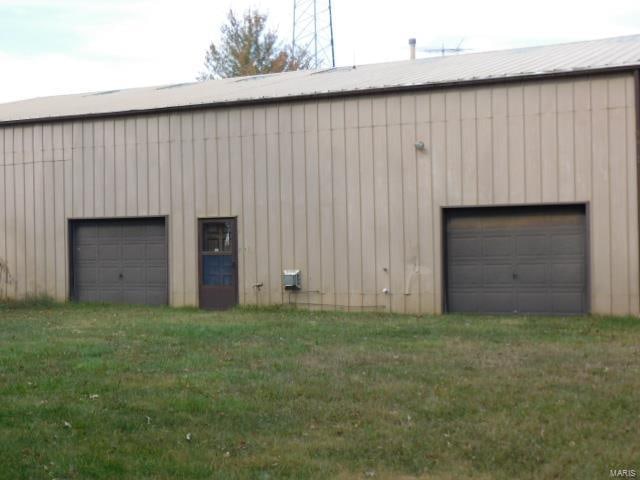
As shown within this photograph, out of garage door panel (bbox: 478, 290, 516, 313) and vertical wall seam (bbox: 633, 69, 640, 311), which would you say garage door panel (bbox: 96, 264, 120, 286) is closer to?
garage door panel (bbox: 478, 290, 516, 313)

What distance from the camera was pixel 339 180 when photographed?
18.5 metres

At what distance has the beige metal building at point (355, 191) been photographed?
16.6m

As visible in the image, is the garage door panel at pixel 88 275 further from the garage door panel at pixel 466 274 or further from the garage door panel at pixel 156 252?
the garage door panel at pixel 466 274

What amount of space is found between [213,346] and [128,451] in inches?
212

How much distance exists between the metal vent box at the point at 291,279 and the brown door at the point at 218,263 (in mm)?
1274

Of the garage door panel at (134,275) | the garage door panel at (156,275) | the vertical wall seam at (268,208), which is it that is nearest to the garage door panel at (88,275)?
the garage door panel at (134,275)

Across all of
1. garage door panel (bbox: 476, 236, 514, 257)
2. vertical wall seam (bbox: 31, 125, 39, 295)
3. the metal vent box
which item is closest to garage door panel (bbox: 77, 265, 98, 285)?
vertical wall seam (bbox: 31, 125, 39, 295)

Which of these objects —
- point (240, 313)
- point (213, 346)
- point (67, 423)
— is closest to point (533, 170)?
point (240, 313)

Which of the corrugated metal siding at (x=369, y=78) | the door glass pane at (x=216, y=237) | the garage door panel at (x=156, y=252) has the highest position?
the corrugated metal siding at (x=369, y=78)

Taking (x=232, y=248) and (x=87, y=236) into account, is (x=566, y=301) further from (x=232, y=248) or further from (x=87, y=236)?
(x=87, y=236)

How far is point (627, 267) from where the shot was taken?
16250 millimetres

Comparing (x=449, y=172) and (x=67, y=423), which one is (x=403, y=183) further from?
(x=67, y=423)

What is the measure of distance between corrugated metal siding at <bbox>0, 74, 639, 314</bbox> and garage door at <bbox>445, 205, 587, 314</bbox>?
0.34 meters

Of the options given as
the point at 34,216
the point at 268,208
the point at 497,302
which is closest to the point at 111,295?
the point at 34,216
